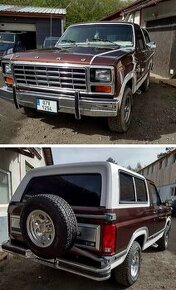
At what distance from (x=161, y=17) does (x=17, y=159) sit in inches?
401

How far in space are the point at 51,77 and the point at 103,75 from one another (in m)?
0.97

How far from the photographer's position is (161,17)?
1507 cm

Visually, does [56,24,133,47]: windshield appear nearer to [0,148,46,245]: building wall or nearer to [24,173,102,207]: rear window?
[0,148,46,245]: building wall

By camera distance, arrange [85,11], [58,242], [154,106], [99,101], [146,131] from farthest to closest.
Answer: [85,11] < [154,106] < [146,131] < [99,101] < [58,242]

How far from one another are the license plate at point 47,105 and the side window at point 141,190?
1.90m

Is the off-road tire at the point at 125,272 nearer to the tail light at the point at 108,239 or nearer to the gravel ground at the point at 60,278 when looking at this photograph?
the gravel ground at the point at 60,278

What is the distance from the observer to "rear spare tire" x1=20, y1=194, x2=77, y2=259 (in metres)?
3.83

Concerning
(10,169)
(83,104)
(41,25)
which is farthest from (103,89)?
(41,25)

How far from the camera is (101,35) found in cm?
750

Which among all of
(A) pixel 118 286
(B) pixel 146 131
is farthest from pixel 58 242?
(B) pixel 146 131

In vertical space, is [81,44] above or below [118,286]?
above

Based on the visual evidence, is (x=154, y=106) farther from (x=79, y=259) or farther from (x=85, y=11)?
(x=85, y=11)

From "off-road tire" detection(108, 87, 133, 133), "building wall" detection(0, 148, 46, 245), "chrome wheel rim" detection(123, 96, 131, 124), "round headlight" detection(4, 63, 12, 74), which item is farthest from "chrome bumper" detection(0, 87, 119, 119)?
"building wall" detection(0, 148, 46, 245)

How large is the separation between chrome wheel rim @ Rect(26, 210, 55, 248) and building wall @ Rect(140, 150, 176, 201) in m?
21.1
